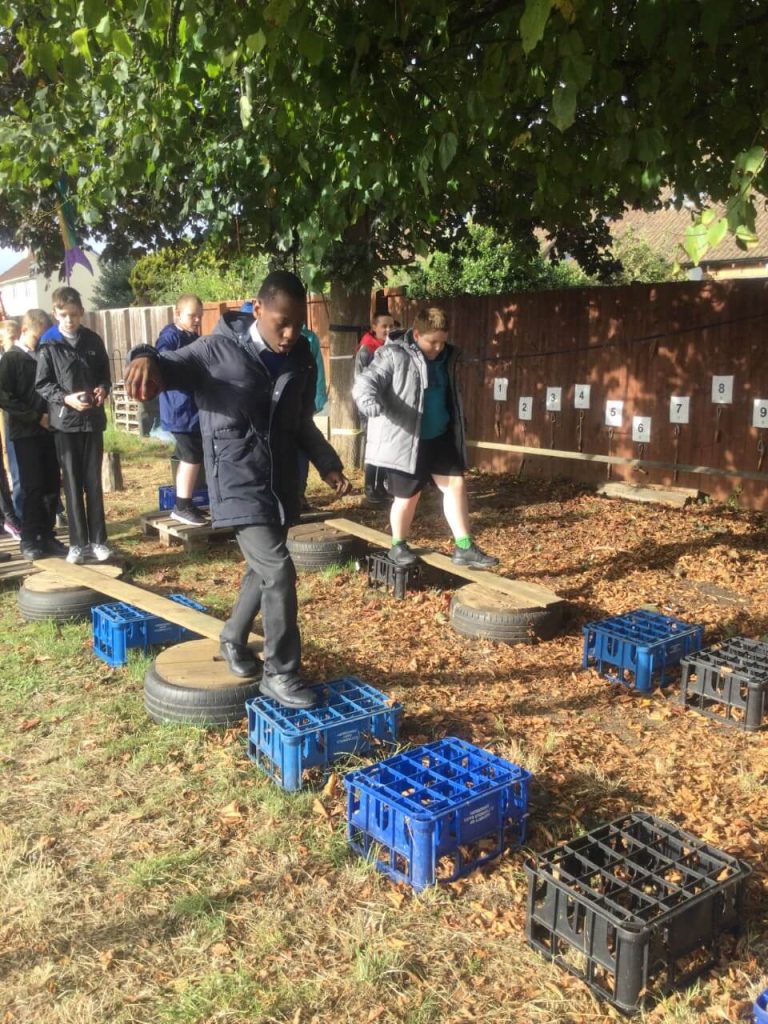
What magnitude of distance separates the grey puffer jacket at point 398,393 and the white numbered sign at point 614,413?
14.4 feet

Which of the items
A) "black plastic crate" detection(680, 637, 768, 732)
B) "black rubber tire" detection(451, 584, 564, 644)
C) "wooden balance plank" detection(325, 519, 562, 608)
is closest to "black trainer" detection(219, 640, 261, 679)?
"black rubber tire" detection(451, 584, 564, 644)

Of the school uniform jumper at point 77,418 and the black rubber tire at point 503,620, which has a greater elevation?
the school uniform jumper at point 77,418

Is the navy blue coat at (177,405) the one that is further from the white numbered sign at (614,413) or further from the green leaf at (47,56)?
the white numbered sign at (614,413)

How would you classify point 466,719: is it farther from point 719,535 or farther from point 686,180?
point 719,535

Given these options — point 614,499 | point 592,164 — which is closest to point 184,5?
point 592,164

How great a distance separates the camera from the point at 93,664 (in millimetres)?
5508

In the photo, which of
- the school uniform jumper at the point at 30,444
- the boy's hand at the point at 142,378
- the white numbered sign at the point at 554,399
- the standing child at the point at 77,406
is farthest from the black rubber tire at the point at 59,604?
the white numbered sign at the point at 554,399

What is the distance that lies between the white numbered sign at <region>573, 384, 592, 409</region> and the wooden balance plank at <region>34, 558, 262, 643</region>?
249 inches

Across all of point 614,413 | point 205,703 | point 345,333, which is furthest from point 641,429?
point 205,703

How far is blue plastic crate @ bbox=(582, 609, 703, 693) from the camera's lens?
16.4ft

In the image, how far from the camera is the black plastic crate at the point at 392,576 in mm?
6695

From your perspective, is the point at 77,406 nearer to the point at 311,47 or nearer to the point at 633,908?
the point at 311,47

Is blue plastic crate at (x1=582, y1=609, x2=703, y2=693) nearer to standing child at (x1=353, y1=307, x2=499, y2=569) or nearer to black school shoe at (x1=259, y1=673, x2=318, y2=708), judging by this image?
standing child at (x1=353, y1=307, x2=499, y2=569)

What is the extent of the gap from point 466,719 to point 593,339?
6934 mm
